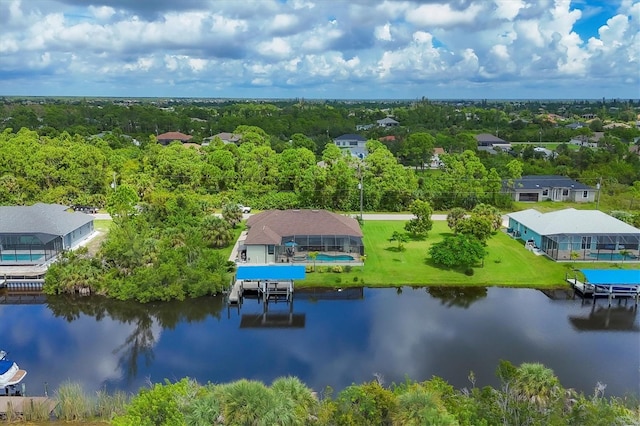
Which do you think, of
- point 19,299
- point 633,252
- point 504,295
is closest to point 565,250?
point 633,252

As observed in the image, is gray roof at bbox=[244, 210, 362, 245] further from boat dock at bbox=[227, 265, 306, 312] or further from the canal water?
the canal water

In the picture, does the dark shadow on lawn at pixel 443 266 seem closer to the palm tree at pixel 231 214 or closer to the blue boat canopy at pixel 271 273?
the blue boat canopy at pixel 271 273

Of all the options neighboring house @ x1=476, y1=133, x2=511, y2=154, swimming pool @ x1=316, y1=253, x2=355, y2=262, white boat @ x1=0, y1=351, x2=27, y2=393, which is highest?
neighboring house @ x1=476, y1=133, x2=511, y2=154

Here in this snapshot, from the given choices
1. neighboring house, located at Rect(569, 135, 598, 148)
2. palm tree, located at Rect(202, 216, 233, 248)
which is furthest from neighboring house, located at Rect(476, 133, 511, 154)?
palm tree, located at Rect(202, 216, 233, 248)

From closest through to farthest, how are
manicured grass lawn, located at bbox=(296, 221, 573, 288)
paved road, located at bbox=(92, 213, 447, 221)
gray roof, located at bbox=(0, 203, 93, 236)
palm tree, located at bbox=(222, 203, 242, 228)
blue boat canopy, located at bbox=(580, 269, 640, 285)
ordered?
1. blue boat canopy, located at bbox=(580, 269, 640, 285)
2. manicured grass lawn, located at bbox=(296, 221, 573, 288)
3. gray roof, located at bbox=(0, 203, 93, 236)
4. palm tree, located at bbox=(222, 203, 242, 228)
5. paved road, located at bbox=(92, 213, 447, 221)

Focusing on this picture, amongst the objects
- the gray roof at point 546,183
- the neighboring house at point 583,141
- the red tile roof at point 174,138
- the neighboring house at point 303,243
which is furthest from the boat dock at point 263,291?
the neighboring house at point 583,141
